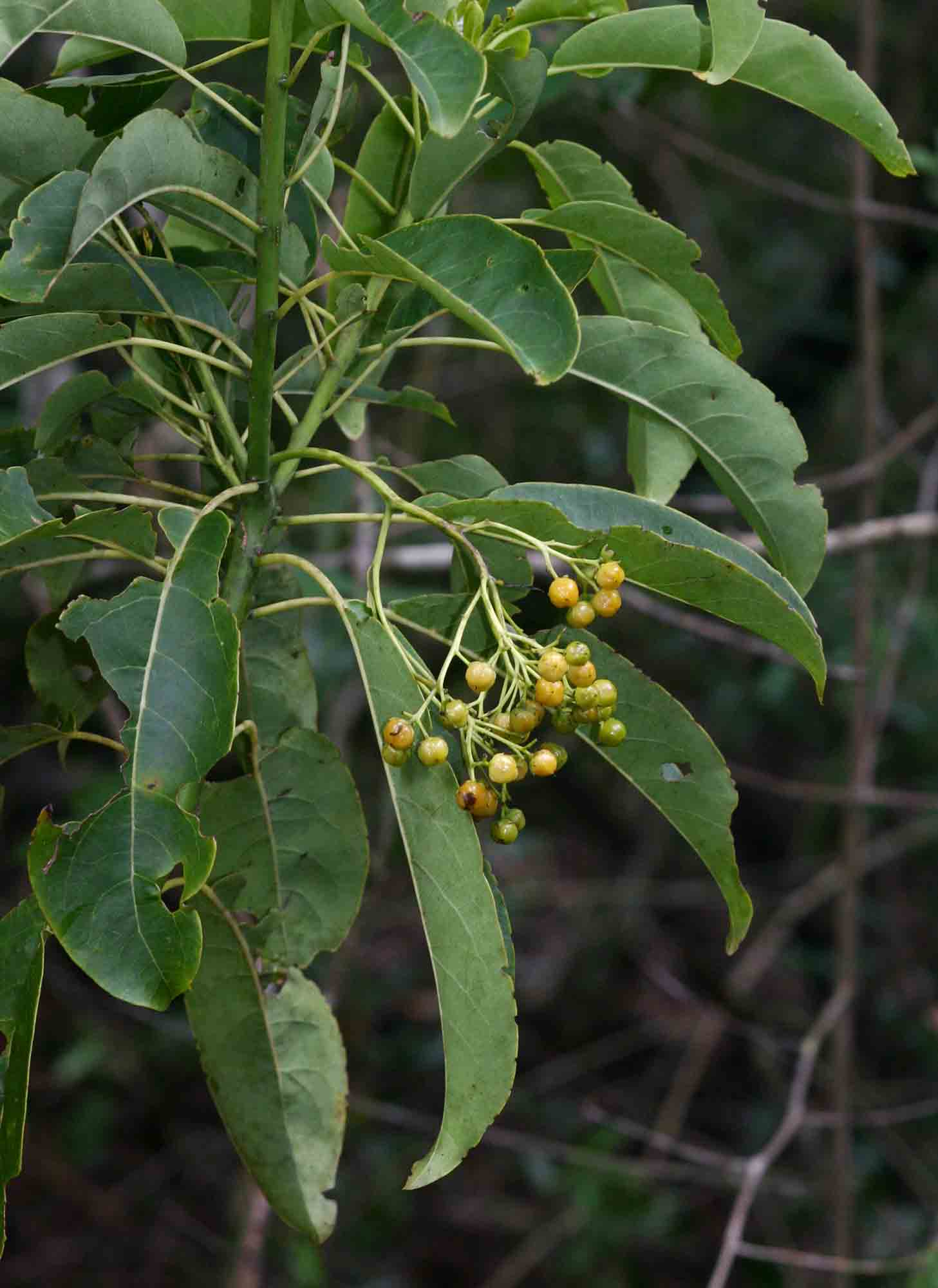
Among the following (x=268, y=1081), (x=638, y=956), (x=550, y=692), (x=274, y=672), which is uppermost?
(x=550, y=692)

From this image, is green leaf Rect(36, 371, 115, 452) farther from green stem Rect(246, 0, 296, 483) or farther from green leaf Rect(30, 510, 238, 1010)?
green leaf Rect(30, 510, 238, 1010)

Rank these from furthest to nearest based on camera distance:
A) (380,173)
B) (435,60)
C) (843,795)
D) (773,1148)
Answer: (843,795) → (773,1148) → (380,173) → (435,60)

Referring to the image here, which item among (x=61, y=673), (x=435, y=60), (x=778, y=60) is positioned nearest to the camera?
(x=435, y=60)

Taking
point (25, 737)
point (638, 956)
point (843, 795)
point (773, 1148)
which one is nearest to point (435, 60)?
point (25, 737)

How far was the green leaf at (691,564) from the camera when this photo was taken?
1.02 meters

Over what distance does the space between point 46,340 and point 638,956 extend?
4.69m

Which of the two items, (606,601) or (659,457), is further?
(659,457)

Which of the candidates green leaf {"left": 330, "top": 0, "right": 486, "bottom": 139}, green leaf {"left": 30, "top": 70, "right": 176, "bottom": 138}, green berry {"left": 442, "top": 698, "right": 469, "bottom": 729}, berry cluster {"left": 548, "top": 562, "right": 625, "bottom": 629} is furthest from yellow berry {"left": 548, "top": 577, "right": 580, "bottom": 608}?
green leaf {"left": 30, "top": 70, "right": 176, "bottom": 138}

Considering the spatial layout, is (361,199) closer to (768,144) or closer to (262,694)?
(262,694)

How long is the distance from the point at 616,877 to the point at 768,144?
12.1 ft

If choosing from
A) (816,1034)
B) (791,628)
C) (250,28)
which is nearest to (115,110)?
(250,28)

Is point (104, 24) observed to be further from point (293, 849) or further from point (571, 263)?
point (293, 849)

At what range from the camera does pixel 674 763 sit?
1225mm

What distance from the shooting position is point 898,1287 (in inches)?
162
